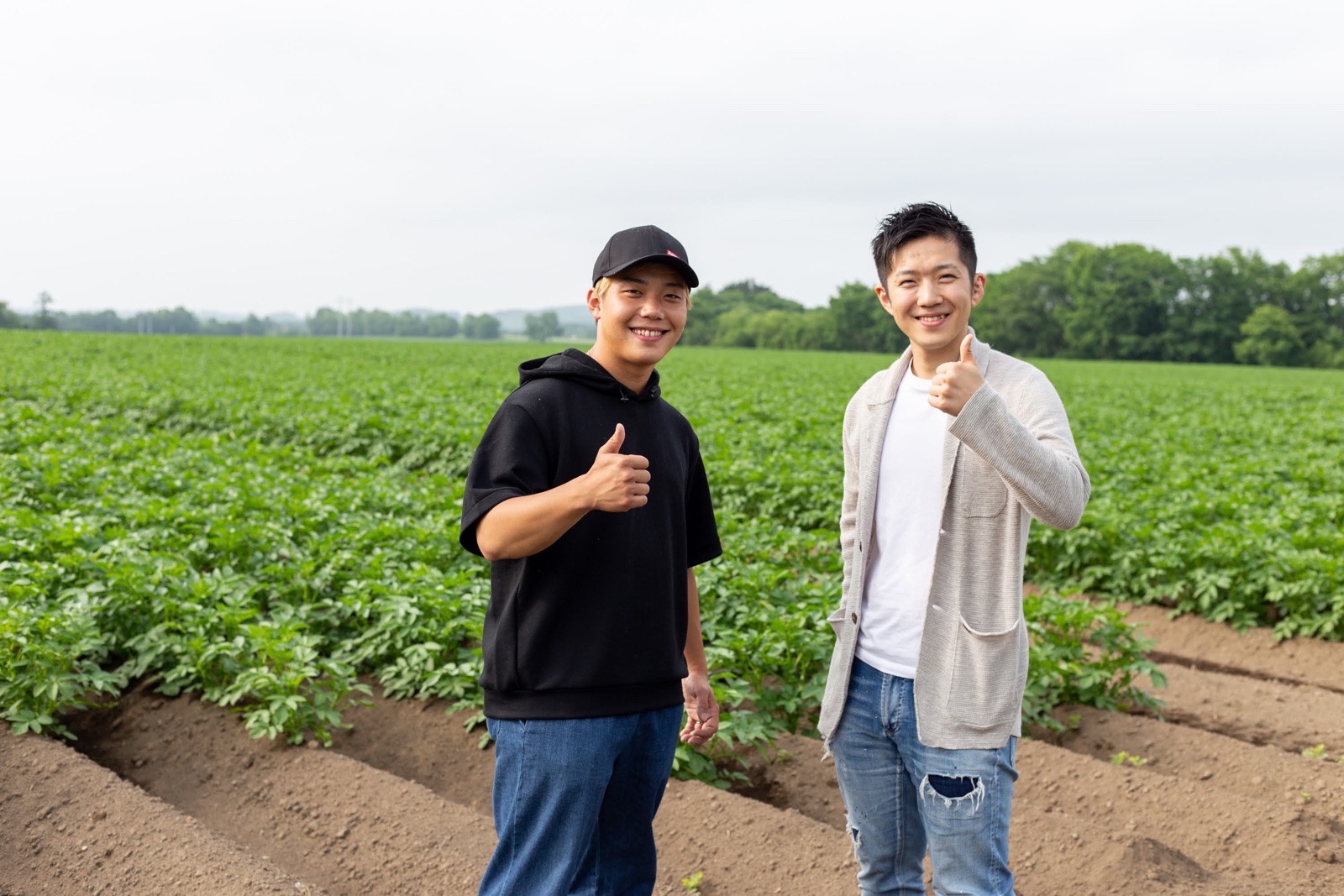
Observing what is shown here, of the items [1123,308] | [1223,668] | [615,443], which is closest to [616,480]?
[615,443]

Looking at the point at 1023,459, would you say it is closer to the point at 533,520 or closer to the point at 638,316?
the point at 638,316

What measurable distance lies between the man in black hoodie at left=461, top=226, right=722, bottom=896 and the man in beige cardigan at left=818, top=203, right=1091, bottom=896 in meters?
0.49

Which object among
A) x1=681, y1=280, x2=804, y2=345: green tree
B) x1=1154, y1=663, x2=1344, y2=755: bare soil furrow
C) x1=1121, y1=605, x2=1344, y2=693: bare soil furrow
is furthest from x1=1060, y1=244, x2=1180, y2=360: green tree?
x1=1154, y1=663, x2=1344, y2=755: bare soil furrow

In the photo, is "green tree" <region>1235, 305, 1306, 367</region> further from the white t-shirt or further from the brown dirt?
the white t-shirt

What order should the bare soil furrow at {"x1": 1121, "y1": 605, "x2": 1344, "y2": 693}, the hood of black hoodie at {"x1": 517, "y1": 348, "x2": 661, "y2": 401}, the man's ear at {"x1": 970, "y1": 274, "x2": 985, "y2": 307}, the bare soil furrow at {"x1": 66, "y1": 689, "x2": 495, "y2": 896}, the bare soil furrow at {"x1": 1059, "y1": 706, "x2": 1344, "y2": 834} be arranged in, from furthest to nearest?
the bare soil furrow at {"x1": 1121, "y1": 605, "x2": 1344, "y2": 693} → the bare soil furrow at {"x1": 1059, "y1": 706, "x2": 1344, "y2": 834} → the bare soil furrow at {"x1": 66, "y1": 689, "x2": 495, "y2": 896} → the man's ear at {"x1": 970, "y1": 274, "x2": 985, "y2": 307} → the hood of black hoodie at {"x1": 517, "y1": 348, "x2": 661, "y2": 401}

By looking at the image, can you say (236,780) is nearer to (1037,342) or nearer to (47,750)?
(47,750)

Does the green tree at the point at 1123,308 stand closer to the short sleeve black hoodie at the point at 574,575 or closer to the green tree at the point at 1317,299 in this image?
the green tree at the point at 1317,299

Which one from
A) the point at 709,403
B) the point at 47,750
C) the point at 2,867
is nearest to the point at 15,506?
the point at 47,750

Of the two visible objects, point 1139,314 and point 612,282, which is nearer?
point 612,282

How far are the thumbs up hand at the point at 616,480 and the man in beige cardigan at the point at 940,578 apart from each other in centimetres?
62

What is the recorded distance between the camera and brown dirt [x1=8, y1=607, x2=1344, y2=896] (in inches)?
129

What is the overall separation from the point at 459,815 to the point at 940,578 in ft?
7.16

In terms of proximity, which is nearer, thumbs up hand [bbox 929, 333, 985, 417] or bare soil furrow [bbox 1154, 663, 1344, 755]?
thumbs up hand [bbox 929, 333, 985, 417]

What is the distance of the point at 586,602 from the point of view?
2051 millimetres
